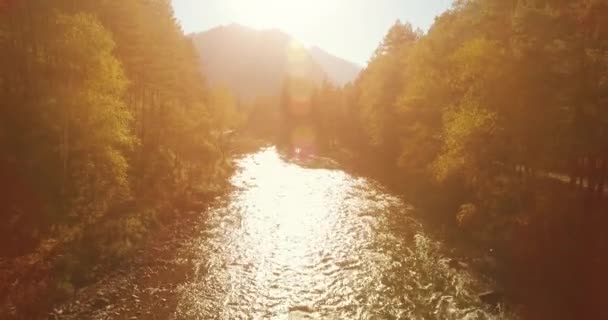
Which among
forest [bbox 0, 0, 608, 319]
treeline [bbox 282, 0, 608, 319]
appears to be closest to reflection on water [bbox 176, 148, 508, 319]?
forest [bbox 0, 0, 608, 319]

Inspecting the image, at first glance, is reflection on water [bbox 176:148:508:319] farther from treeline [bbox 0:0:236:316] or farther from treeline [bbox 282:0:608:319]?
treeline [bbox 0:0:236:316]

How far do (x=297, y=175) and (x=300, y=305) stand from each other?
36101 mm

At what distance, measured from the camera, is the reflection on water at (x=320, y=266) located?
20281 millimetres

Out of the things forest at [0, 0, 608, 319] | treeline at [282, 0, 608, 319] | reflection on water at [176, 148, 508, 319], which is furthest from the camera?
treeline at [282, 0, 608, 319]

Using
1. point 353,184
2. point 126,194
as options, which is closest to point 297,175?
point 353,184

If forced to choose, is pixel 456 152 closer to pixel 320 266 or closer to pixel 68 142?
pixel 320 266

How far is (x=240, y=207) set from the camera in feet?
124

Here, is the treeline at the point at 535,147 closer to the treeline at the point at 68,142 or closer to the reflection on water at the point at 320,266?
the reflection on water at the point at 320,266

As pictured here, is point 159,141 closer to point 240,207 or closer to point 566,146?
point 240,207

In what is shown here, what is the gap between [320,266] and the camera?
25.4m

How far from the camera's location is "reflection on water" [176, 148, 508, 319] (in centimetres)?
2028

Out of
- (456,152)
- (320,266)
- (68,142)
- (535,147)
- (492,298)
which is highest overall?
(535,147)

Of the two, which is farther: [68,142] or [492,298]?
[68,142]

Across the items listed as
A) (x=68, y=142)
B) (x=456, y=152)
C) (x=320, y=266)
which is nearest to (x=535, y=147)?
(x=456, y=152)
